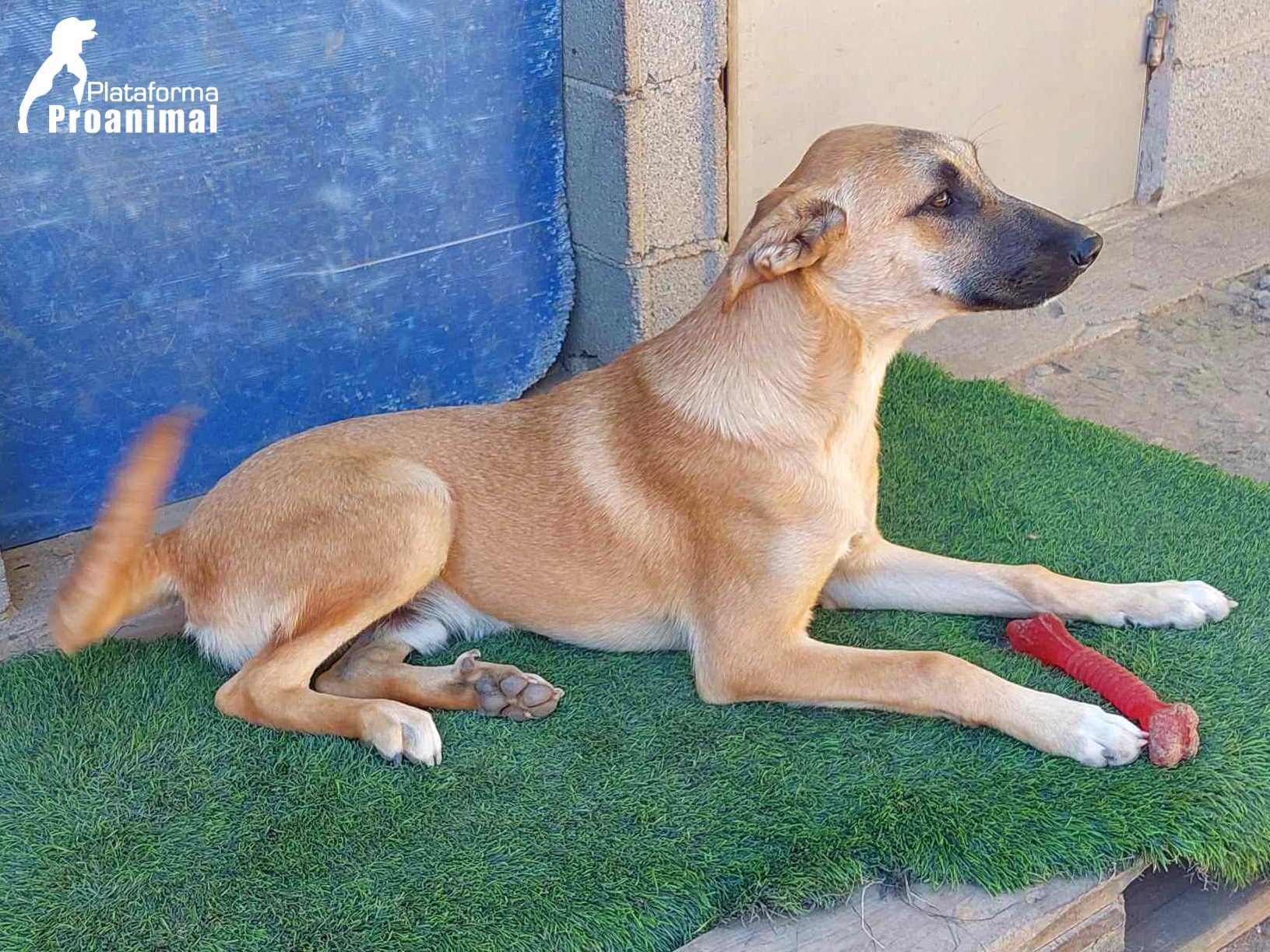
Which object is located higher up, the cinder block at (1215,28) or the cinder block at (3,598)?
the cinder block at (1215,28)

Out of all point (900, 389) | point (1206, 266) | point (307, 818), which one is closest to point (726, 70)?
point (900, 389)

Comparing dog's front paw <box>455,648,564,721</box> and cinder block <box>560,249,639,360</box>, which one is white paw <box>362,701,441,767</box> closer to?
dog's front paw <box>455,648,564,721</box>

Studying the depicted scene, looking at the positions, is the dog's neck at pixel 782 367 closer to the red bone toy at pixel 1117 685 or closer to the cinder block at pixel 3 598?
the red bone toy at pixel 1117 685

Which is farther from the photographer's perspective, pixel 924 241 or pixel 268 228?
pixel 268 228

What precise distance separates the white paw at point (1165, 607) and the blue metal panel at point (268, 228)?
2.42m

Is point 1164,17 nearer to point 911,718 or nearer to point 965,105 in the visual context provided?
point 965,105

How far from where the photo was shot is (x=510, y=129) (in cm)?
510

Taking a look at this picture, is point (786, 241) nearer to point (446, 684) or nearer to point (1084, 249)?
point (1084, 249)

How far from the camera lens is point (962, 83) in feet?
19.8

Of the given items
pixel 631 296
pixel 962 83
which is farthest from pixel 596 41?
pixel 962 83

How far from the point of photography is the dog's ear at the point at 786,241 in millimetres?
3342

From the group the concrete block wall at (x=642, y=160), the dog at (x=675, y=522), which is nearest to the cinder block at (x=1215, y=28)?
the concrete block wall at (x=642, y=160)

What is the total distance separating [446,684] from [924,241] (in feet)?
5.16

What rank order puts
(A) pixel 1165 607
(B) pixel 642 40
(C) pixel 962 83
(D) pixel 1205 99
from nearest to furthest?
(A) pixel 1165 607 → (B) pixel 642 40 → (C) pixel 962 83 → (D) pixel 1205 99
